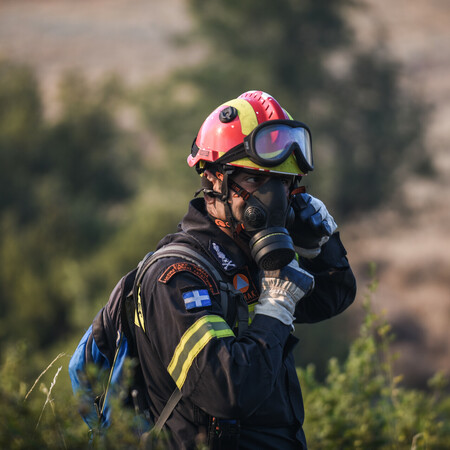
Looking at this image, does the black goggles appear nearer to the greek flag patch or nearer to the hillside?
the greek flag patch

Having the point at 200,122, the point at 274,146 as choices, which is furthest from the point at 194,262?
the point at 200,122

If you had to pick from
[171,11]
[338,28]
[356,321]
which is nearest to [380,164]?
[338,28]

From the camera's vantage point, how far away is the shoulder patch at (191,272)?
243 cm

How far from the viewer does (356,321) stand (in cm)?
2067

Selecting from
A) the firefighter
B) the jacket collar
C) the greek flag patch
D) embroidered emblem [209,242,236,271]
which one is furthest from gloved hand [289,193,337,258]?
the greek flag patch

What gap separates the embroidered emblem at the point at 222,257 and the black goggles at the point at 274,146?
15.3 inches

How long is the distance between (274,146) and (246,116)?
211 millimetres

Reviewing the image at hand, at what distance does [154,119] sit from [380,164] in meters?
8.66

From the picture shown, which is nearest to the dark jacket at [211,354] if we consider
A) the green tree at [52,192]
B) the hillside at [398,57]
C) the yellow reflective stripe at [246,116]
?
the yellow reflective stripe at [246,116]

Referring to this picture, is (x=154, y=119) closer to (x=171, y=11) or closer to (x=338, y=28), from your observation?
(x=338, y=28)

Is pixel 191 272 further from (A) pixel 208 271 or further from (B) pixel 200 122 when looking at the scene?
(B) pixel 200 122

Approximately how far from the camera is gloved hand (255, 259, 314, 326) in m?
2.48

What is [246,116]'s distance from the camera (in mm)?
2902

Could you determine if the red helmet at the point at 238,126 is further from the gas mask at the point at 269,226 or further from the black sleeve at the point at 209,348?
the black sleeve at the point at 209,348
